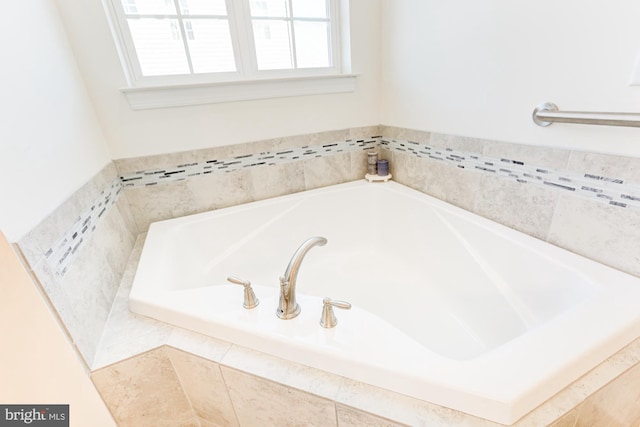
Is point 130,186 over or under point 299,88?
under

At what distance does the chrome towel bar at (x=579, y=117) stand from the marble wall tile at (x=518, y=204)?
256 mm

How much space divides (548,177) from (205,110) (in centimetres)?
152

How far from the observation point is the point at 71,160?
1024 mm

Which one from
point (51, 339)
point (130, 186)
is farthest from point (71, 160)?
point (51, 339)

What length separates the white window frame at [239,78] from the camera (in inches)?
52.6

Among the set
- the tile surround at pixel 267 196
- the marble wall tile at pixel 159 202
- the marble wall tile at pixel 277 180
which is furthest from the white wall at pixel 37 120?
the marble wall tile at pixel 277 180

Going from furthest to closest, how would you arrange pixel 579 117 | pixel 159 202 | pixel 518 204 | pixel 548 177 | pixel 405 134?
pixel 405 134, pixel 159 202, pixel 518 204, pixel 548 177, pixel 579 117

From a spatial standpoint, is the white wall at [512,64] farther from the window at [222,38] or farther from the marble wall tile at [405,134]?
the window at [222,38]

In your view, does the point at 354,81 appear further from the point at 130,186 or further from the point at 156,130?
the point at 130,186

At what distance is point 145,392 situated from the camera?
901 mm

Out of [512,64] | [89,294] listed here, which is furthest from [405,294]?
[89,294]

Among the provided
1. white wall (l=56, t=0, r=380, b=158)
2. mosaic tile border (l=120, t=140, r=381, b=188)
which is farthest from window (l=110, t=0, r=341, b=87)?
mosaic tile border (l=120, t=140, r=381, b=188)

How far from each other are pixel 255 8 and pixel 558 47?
132 centimetres

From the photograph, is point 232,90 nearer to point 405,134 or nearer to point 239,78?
point 239,78
